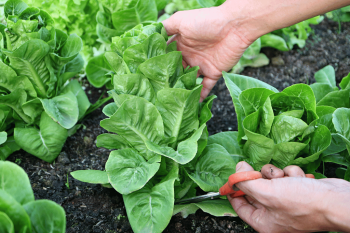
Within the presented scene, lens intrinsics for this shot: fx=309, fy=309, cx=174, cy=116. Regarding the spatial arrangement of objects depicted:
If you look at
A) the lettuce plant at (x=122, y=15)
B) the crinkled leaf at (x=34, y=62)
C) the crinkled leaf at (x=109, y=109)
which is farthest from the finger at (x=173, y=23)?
the crinkled leaf at (x=34, y=62)

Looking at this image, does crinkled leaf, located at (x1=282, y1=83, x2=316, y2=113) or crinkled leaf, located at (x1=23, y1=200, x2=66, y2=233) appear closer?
crinkled leaf, located at (x1=23, y1=200, x2=66, y2=233)

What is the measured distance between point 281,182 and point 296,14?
1.20m

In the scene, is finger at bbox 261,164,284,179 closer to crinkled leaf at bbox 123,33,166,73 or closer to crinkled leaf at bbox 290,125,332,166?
crinkled leaf at bbox 290,125,332,166

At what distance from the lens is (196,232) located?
2.07 meters

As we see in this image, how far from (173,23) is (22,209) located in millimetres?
1720

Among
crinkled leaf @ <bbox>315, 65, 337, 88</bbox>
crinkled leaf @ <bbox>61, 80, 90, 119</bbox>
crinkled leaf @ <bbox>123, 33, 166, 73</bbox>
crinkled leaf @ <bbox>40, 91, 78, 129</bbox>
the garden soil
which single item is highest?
crinkled leaf @ <bbox>123, 33, 166, 73</bbox>

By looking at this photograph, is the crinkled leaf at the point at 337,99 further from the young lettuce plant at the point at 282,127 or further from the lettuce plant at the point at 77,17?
the lettuce plant at the point at 77,17

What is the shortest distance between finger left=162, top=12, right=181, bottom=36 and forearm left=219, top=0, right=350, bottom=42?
13.5 inches

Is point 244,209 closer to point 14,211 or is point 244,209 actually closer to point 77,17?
point 14,211

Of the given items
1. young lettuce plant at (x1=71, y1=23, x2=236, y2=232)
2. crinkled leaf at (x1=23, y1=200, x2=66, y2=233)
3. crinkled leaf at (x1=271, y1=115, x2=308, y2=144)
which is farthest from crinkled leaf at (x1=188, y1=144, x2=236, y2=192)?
crinkled leaf at (x1=23, y1=200, x2=66, y2=233)

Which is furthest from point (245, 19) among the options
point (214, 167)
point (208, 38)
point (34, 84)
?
point (34, 84)

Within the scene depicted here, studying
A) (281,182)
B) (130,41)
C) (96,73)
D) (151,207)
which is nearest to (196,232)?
(151,207)

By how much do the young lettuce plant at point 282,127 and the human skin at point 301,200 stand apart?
6.4 inches

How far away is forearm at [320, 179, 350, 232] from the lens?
1494 mm
